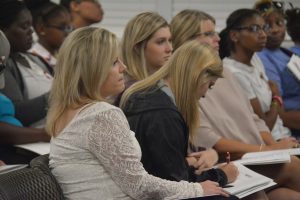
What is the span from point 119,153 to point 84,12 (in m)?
2.87

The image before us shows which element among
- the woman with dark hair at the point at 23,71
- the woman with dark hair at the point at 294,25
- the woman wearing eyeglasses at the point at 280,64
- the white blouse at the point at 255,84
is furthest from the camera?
the woman with dark hair at the point at 294,25

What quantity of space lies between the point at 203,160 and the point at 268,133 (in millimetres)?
1039

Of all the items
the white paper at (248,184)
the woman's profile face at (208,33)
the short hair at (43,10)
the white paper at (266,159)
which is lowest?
the white paper at (266,159)

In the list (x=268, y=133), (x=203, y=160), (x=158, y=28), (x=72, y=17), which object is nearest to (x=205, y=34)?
(x=158, y=28)

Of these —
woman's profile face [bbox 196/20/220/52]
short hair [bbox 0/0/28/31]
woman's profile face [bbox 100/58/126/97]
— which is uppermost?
woman's profile face [bbox 100/58/126/97]

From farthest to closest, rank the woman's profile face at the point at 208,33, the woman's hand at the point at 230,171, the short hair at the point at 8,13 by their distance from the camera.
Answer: the woman's profile face at the point at 208,33 < the short hair at the point at 8,13 < the woman's hand at the point at 230,171

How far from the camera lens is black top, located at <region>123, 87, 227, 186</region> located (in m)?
2.45

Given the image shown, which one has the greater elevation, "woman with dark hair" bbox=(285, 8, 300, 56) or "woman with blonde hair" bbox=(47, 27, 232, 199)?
"woman with blonde hair" bbox=(47, 27, 232, 199)

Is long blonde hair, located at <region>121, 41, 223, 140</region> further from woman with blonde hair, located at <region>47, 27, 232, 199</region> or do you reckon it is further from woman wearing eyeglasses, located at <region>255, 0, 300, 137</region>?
woman wearing eyeglasses, located at <region>255, 0, 300, 137</region>

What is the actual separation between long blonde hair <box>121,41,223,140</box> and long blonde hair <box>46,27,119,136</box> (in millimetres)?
477

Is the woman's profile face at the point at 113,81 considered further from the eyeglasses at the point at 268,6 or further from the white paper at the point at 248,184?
the eyeglasses at the point at 268,6

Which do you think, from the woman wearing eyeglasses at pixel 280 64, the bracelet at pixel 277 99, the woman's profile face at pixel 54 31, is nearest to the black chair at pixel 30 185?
the woman's profile face at pixel 54 31

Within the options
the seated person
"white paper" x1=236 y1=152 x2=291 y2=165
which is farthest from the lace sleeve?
the seated person

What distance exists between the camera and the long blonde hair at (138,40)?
11.0 ft
